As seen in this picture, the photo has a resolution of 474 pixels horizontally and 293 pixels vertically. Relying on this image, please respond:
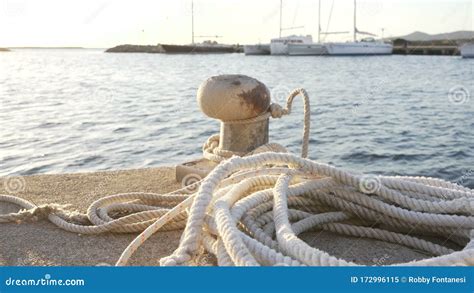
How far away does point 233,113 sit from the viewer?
430 centimetres

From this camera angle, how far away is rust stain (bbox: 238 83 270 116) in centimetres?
428

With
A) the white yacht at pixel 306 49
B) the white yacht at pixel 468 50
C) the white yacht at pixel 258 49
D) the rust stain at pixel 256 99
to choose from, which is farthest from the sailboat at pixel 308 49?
the rust stain at pixel 256 99

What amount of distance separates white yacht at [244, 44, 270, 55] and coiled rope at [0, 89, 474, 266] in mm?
82881

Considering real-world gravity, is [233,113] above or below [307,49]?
below

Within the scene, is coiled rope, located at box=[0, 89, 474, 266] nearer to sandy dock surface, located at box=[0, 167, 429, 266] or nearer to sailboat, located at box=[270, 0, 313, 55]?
sandy dock surface, located at box=[0, 167, 429, 266]

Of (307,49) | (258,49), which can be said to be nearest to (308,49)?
(307,49)

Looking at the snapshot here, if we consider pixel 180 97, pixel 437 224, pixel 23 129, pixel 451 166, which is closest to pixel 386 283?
pixel 437 224

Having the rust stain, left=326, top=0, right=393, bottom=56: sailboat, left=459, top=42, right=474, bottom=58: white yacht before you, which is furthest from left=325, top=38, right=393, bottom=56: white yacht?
the rust stain

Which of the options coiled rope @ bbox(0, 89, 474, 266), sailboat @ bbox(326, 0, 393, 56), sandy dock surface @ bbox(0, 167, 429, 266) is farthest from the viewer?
sailboat @ bbox(326, 0, 393, 56)

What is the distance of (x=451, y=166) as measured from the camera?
31.2ft

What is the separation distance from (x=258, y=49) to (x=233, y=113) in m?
84.4

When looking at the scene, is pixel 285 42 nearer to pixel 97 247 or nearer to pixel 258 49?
pixel 258 49

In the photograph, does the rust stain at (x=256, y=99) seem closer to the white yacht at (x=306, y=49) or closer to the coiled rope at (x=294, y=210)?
the coiled rope at (x=294, y=210)

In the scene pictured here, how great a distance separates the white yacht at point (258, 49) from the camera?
3359 inches
